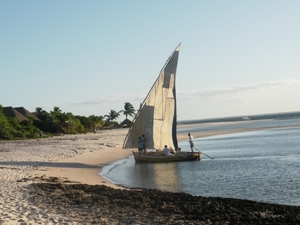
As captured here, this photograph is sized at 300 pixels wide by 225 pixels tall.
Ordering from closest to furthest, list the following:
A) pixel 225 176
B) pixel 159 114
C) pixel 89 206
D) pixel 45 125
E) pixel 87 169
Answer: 1. pixel 89 206
2. pixel 225 176
3. pixel 87 169
4. pixel 159 114
5. pixel 45 125

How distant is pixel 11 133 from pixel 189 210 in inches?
→ 1669

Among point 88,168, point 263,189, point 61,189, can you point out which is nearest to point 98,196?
point 61,189

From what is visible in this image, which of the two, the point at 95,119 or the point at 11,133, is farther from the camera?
the point at 95,119

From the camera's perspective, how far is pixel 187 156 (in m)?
25.7

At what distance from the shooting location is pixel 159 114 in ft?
89.5

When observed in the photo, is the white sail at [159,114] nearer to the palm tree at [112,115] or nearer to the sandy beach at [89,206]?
the sandy beach at [89,206]

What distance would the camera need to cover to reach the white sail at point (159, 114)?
26.9 metres

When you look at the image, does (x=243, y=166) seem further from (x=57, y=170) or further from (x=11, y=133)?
(x=11, y=133)

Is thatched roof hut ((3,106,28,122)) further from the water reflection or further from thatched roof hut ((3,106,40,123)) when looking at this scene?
the water reflection

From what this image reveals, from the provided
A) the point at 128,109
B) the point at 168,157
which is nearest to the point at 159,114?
the point at 168,157

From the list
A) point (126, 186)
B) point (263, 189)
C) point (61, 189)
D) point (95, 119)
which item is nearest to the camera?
point (61, 189)

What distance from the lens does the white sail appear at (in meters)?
26.9

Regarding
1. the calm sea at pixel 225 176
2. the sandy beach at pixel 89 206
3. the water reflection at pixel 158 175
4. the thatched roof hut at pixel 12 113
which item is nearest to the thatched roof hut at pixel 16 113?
the thatched roof hut at pixel 12 113

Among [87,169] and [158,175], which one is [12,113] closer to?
[87,169]
